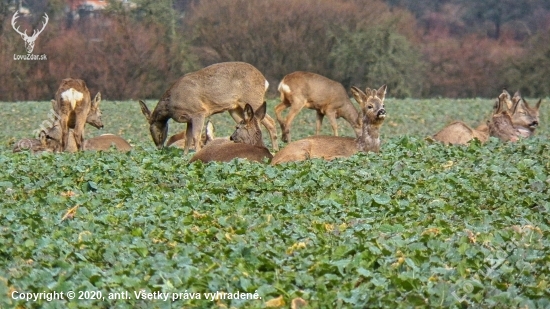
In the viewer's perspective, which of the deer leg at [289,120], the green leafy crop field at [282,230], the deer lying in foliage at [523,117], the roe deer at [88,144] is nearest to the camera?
the green leafy crop field at [282,230]

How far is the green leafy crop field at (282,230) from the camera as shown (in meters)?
7.00

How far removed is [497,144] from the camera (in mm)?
14875

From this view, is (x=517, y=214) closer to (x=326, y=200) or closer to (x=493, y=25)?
(x=326, y=200)

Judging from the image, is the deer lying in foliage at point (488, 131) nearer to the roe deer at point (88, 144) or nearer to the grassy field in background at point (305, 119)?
the roe deer at point (88, 144)

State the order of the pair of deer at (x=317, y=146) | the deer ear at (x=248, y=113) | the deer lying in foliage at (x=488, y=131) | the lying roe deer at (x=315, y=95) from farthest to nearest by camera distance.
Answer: the lying roe deer at (x=315, y=95) < the deer lying in foliage at (x=488, y=131) < the deer ear at (x=248, y=113) < the pair of deer at (x=317, y=146)

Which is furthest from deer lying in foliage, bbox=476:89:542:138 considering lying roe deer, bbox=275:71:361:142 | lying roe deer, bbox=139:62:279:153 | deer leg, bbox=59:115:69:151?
deer leg, bbox=59:115:69:151

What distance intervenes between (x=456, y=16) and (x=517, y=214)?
94.0 meters

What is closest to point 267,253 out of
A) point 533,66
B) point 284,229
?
point 284,229

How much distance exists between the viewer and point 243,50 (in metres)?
63.3

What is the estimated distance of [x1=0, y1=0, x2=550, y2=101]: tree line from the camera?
189 ft

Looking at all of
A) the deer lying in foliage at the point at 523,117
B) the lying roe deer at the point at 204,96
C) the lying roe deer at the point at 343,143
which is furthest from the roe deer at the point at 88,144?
the deer lying in foliage at the point at 523,117

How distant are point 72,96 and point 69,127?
69 centimetres

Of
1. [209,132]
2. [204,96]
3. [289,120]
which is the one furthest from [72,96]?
[289,120]

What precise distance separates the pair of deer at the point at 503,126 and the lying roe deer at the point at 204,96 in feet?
9.93
